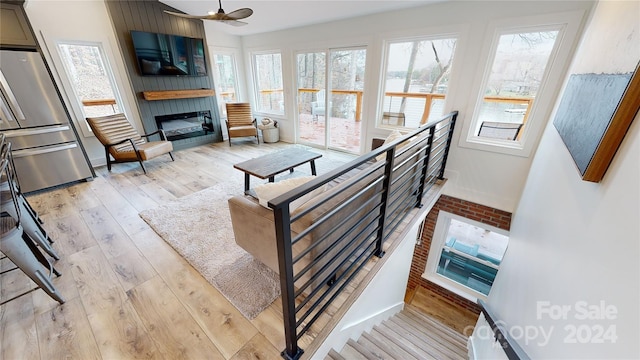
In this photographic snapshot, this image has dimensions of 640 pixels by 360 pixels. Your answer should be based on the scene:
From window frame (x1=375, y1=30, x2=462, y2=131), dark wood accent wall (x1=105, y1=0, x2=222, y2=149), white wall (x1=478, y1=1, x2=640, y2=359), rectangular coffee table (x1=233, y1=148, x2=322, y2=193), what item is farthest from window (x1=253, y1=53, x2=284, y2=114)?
white wall (x1=478, y1=1, x2=640, y2=359)

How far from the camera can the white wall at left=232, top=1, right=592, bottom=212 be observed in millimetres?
2576

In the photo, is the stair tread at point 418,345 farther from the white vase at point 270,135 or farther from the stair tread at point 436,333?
the white vase at point 270,135

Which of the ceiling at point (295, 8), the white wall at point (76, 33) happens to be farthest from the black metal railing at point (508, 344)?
the white wall at point (76, 33)

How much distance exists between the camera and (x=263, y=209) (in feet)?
4.73

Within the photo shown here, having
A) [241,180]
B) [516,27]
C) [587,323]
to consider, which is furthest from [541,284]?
[241,180]

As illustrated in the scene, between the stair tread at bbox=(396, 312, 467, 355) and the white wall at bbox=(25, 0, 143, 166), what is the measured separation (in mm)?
5403

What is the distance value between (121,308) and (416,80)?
13.4ft

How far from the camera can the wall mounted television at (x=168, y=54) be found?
385 centimetres

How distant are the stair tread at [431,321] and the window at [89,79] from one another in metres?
5.73

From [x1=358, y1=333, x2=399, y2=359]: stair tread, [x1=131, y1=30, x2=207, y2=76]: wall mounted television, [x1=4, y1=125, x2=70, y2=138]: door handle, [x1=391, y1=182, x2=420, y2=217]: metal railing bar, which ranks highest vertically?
[x1=131, y1=30, x2=207, y2=76]: wall mounted television

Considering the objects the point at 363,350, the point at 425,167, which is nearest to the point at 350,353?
the point at 363,350

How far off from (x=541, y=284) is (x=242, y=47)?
6244 millimetres

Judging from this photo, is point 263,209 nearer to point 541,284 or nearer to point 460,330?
point 541,284

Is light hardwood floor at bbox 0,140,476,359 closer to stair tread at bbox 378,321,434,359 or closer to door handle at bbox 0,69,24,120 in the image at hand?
door handle at bbox 0,69,24,120
